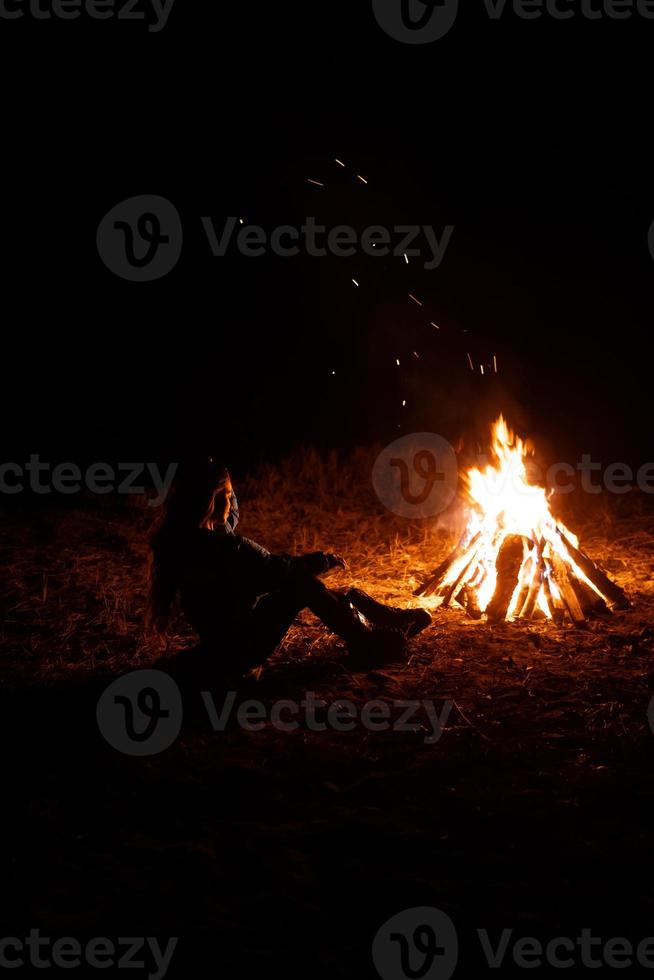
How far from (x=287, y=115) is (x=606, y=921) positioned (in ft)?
44.5

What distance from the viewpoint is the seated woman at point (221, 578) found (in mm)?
5234

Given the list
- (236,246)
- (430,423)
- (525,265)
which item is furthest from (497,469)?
(236,246)

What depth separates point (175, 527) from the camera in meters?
5.23

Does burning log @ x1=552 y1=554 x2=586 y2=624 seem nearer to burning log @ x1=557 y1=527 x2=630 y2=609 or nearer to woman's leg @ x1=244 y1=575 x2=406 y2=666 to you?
burning log @ x1=557 y1=527 x2=630 y2=609

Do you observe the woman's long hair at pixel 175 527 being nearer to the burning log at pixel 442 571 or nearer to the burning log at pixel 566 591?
the burning log at pixel 442 571

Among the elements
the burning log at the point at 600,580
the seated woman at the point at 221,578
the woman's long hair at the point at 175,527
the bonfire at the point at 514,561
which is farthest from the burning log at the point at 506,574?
the woman's long hair at the point at 175,527

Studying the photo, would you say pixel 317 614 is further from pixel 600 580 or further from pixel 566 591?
pixel 600 580

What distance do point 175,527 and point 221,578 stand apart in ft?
1.30

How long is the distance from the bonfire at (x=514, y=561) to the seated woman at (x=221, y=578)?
1.44 meters

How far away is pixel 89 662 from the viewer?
582 cm

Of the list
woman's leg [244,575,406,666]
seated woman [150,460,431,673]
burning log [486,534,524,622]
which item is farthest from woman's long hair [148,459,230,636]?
burning log [486,534,524,622]

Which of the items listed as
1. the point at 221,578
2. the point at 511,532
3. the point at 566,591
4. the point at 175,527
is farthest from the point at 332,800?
the point at 511,532

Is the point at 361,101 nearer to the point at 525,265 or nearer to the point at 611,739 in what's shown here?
the point at 525,265

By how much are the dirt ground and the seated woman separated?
324 millimetres
